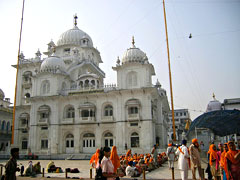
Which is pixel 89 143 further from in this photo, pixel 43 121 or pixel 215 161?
pixel 215 161

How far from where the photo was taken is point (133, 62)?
33.8 metres

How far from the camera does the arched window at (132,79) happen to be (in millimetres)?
33781

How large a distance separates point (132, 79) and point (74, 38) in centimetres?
1913

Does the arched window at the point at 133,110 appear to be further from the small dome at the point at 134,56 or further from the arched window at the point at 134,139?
the small dome at the point at 134,56

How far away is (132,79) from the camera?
111 feet

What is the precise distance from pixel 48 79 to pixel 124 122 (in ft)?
48.6

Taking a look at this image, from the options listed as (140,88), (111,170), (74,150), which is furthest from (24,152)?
(111,170)

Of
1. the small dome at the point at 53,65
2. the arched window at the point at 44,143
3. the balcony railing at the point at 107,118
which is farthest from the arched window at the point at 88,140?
the small dome at the point at 53,65

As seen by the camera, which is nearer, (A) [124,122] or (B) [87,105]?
(A) [124,122]

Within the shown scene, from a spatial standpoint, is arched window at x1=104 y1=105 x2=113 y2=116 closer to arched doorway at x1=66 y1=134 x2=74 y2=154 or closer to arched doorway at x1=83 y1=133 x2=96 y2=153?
arched doorway at x1=83 y1=133 x2=96 y2=153

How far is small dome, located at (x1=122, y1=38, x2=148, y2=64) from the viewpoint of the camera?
112 ft

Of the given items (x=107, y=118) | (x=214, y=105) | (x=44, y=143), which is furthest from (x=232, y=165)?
(x=214, y=105)

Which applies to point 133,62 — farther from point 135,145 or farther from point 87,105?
point 135,145

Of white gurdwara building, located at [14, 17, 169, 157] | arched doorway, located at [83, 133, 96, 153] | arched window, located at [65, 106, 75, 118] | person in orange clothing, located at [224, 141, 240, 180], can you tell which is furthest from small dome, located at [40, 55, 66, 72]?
person in orange clothing, located at [224, 141, 240, 180]
